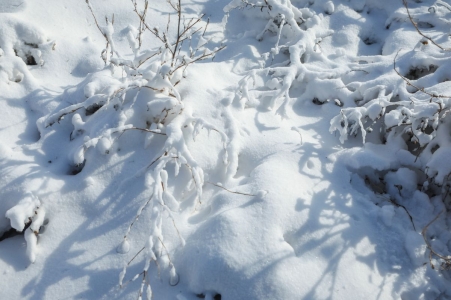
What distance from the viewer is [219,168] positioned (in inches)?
85.5

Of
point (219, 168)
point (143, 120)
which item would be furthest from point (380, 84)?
point (143, 120)

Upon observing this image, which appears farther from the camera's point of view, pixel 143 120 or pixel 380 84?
pixel 380 84

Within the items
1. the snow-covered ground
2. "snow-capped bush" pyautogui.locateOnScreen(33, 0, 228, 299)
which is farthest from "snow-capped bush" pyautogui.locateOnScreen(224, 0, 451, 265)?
"snow-capped bush" pyautogui.locateOnScreen(33, 0, 228, 299)

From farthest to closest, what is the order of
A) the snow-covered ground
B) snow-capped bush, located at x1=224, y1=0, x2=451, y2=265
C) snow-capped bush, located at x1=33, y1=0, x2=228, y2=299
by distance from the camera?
snow-capped bush, located at x1=224, y1=0, x2=451, y2=265, snow-capped bush, located at x1=33, y1=0, x2=228, y2=299, the snow-covered ground

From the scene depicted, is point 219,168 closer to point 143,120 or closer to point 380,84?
point 143,120

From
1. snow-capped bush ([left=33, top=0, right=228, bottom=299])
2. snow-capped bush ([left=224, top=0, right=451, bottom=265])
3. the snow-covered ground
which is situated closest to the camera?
the snow-covered ground

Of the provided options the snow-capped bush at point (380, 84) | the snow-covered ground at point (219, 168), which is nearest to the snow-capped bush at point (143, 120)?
the snow-covered ground at point (219, 168)

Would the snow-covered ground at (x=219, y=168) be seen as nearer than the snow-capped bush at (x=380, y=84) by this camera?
Yes

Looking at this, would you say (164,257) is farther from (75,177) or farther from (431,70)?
(431,70)

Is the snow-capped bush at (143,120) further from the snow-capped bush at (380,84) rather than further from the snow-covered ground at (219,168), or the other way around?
the snow-capped bush at (380,84)

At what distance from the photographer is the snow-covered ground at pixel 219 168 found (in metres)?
1.73

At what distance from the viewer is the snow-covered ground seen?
173cm

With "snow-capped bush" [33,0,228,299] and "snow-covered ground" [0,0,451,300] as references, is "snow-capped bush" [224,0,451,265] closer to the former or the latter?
"snow-covered ground" [0,0,451,300]

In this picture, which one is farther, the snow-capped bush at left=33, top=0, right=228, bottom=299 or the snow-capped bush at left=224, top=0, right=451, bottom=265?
the snow-capped bush at left=224, top=0, right=451, bottom=265
